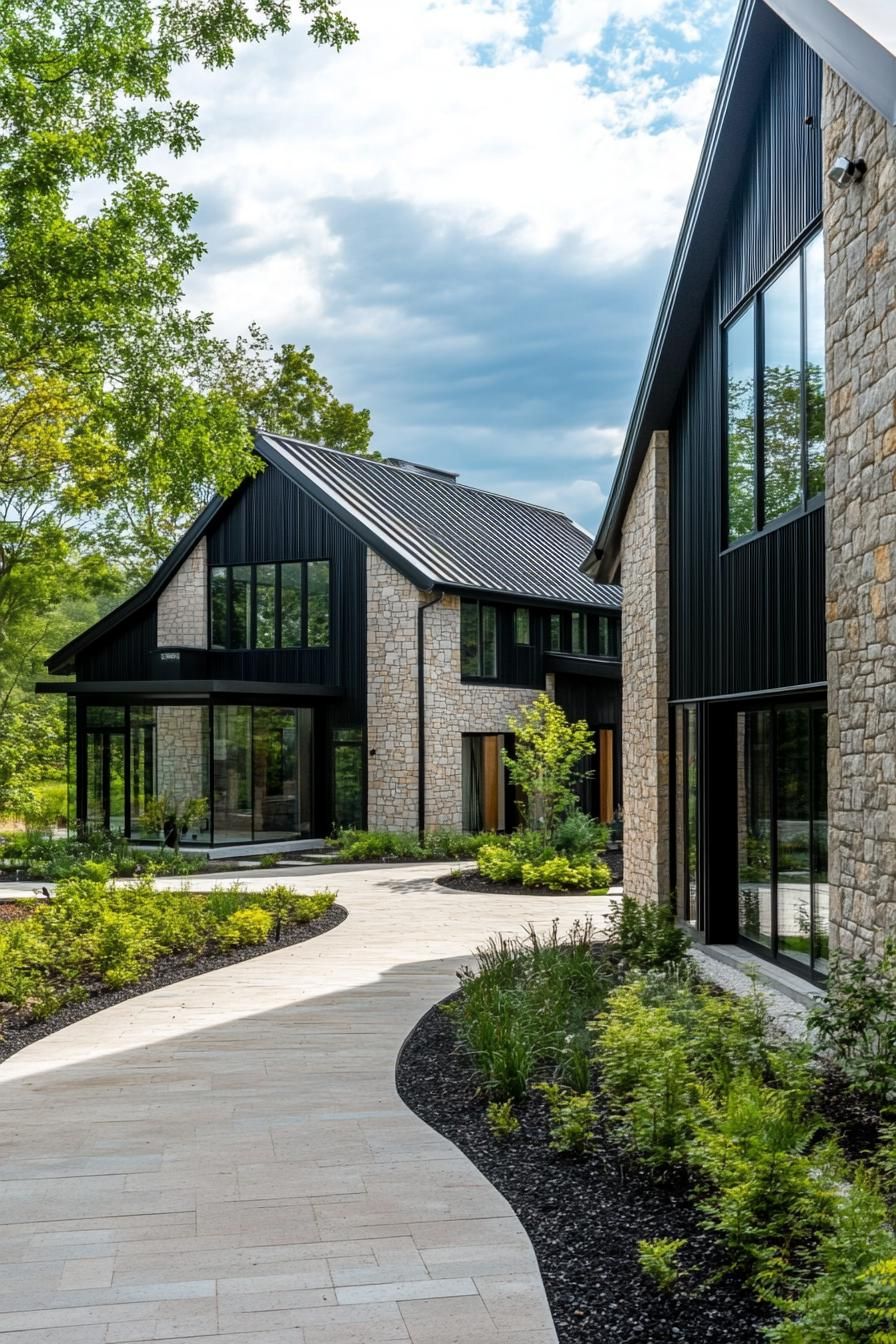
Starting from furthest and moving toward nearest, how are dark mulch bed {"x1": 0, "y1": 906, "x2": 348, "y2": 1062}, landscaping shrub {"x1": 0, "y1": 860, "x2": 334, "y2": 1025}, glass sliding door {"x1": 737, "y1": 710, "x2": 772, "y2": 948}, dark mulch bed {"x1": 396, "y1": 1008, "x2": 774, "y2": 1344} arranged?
glass sliding door {"x1": 737, "y1": 710, "x2": 772, "y2": 948} < landscaping shrub {"x1": 0, "y1": 860, "x2": 334, "y2": 1025} < dark mulch bed {"x1": 0, "y1": 906, "x2": 348, "y2": 1062} < dark mulch bed {"x1": 396, "y1": 1008, "x2": 774, "y2": 1344}

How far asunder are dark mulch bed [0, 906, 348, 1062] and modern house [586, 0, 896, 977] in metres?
3.58

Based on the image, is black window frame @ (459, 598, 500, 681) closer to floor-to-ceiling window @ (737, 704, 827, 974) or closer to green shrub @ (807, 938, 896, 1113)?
floor-to-ceiling window @ (737, 704, 827, 974)

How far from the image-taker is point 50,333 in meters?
11.6

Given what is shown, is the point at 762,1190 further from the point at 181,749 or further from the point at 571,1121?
the point at 181,749

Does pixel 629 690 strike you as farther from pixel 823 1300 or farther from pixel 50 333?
pixel 823 1300

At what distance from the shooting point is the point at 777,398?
9.45 meters

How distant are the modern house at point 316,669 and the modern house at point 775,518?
878 centimetres

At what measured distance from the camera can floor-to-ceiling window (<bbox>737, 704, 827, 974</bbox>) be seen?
351 inches

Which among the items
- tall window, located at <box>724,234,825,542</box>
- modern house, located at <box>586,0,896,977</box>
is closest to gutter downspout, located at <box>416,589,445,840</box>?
modern house, located at <box>586,0,896,977</box>

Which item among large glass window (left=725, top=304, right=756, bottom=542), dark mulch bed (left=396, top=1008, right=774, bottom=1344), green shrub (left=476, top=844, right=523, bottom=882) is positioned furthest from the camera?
green shrub (left=476, top=844, right=523, bottom=882)

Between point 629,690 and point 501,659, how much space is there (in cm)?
1056

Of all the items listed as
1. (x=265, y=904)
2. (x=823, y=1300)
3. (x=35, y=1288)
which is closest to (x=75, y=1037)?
(x=35, y=1288)

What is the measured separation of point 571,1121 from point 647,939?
4.34m

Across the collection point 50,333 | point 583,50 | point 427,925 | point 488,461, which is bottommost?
point 427,925
